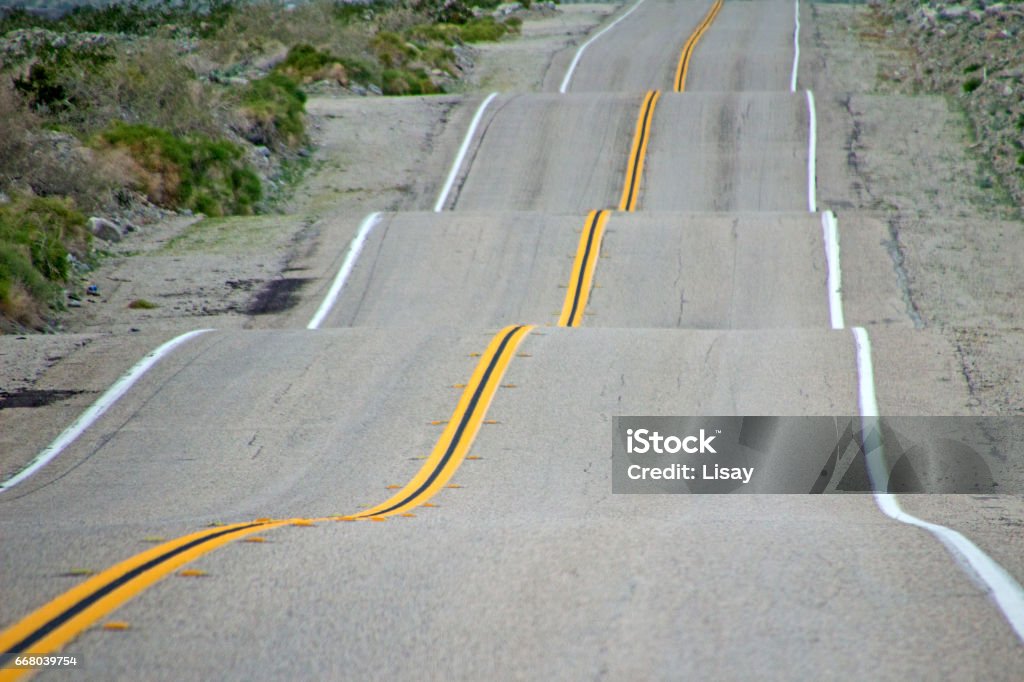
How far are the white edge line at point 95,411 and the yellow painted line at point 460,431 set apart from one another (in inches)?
133

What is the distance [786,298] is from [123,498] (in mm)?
10836

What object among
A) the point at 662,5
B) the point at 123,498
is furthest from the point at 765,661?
the point at 662,5

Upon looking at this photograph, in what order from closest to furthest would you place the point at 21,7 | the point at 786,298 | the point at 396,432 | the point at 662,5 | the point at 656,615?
the point at 656,615, the point at 396,432, the point at 786,298, the point at 21,7, the point at 662,5

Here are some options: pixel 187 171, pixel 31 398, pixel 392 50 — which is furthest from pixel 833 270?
pixel 392 50

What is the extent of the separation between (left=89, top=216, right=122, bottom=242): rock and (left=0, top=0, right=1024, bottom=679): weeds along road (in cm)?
468

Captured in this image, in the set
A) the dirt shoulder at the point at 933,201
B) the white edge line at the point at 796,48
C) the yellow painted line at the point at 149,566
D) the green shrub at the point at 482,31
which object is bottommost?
the white edge line at the point at 796,48

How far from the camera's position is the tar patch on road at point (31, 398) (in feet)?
36.9

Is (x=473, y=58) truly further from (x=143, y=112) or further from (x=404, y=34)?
(x=143, y=112)

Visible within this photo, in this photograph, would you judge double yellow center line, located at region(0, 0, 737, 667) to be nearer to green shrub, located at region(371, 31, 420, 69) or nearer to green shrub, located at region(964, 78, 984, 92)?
green shrub, located at region(964, 78, 984, 92)

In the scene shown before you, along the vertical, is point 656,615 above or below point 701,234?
above

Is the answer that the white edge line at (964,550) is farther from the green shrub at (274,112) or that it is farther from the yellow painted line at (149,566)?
the green shrub at (274,112)

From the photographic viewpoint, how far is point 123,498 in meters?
8.83

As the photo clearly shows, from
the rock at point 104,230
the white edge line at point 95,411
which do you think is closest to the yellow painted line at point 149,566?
the white edge line at point 95,411

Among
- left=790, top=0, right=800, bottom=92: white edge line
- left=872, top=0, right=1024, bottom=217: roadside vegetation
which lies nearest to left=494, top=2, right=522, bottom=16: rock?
left=790, top=0, right=800, bottom=92: white edge line
